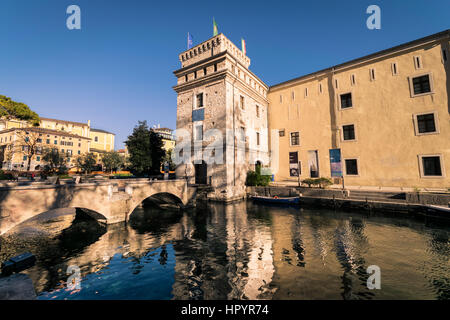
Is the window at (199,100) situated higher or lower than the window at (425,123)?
higher

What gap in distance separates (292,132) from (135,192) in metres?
22.4

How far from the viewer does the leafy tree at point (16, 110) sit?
19625 mm

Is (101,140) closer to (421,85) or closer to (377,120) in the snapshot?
(377,120)

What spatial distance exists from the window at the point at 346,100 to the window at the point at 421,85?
5.62 metres

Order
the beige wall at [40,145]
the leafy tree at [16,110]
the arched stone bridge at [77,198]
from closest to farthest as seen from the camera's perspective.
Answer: the arched stone bridge at [77,198] < the leafy tree at [16,110] < the beige wall at [40,145]

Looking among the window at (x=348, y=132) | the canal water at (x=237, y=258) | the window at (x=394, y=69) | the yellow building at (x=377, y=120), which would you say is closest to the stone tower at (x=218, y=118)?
the yellow building at (x=377, y=120)

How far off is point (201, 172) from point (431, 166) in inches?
977

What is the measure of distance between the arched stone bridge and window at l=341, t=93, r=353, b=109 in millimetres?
22781

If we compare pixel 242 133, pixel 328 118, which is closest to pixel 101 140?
pixel 242 133

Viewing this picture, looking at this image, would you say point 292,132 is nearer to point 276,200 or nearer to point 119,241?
point 276,200

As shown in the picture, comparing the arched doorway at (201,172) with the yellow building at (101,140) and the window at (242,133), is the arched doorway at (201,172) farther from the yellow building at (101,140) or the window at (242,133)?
the yellow building at (101,140)

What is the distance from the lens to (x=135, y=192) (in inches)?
550
